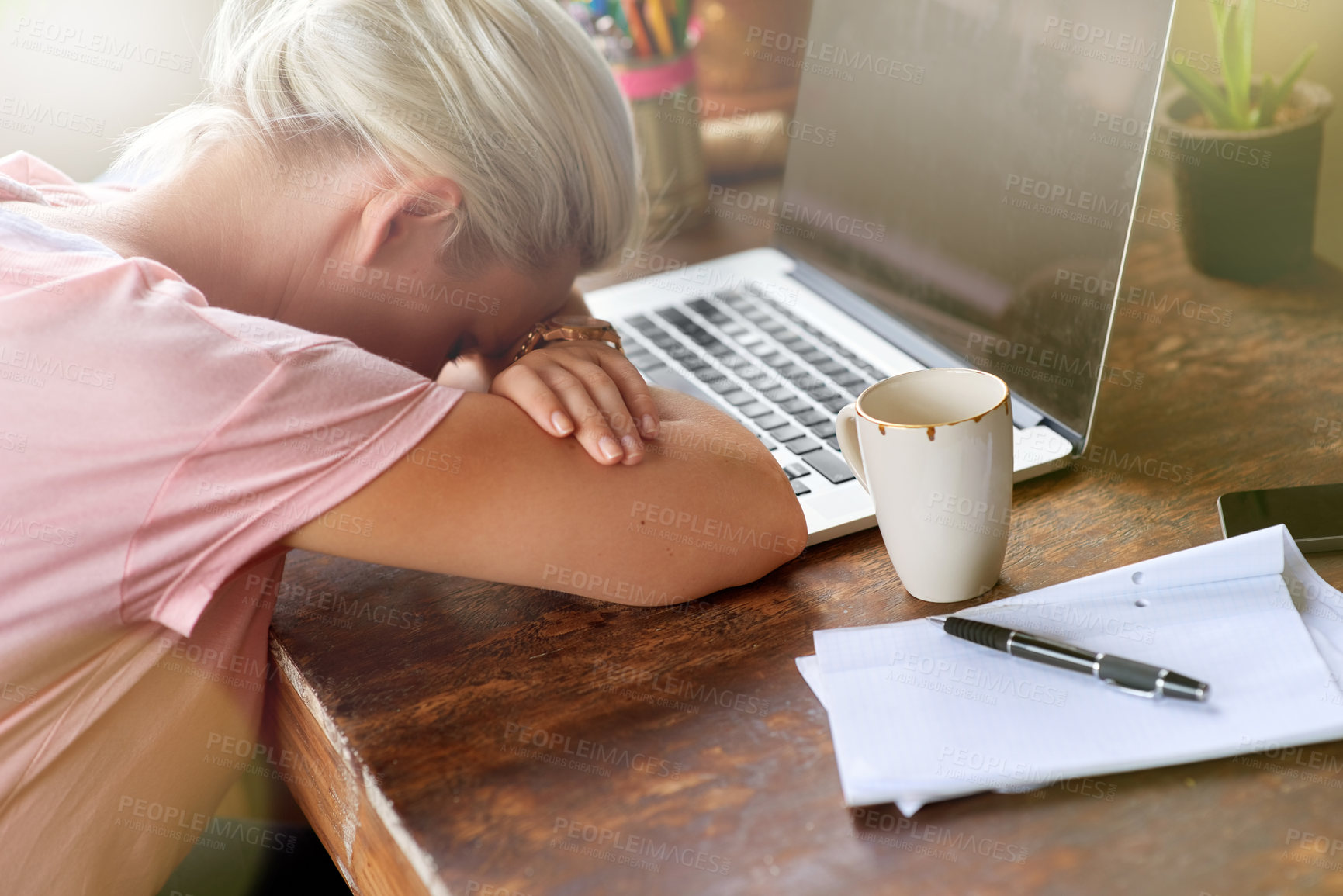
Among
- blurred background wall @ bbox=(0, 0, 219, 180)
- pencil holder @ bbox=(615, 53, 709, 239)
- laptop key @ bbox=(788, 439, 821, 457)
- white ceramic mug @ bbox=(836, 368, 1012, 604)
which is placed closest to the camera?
white ceramic mug @ bbox=(836, 368, 1012, 604)

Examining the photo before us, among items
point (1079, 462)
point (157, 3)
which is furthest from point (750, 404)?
point (157, 3)

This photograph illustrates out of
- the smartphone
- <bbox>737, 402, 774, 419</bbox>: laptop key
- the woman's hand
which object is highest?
the woman's hand

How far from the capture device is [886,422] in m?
0.64

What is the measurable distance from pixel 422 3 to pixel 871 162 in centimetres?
49

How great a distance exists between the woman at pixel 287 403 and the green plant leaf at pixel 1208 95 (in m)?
0.56

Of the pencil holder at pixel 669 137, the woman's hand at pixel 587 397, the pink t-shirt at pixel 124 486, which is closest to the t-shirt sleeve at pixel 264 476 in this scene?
the pink t-shirt at pixel 124 486

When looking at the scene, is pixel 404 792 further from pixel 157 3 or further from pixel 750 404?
pixel 157 3

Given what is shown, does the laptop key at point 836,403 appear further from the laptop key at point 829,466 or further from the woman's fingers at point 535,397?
the woman's fingers at point 535,397

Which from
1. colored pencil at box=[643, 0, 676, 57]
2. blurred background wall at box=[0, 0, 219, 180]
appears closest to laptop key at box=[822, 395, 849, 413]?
colored pencil at box=[643, 0, 676, 57]

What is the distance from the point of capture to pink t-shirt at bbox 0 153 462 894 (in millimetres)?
599

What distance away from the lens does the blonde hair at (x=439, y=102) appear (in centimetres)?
74

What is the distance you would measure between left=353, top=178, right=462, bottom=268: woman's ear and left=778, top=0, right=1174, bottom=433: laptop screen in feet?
1.49

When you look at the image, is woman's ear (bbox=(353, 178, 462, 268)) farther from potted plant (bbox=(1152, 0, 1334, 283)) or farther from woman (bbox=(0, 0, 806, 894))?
potted plant (bbox=(1152, 0, 1334, 283))

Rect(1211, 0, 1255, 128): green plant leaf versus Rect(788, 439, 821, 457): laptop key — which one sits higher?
Rect(1211, 0, 1255, 128): green plant leaf
